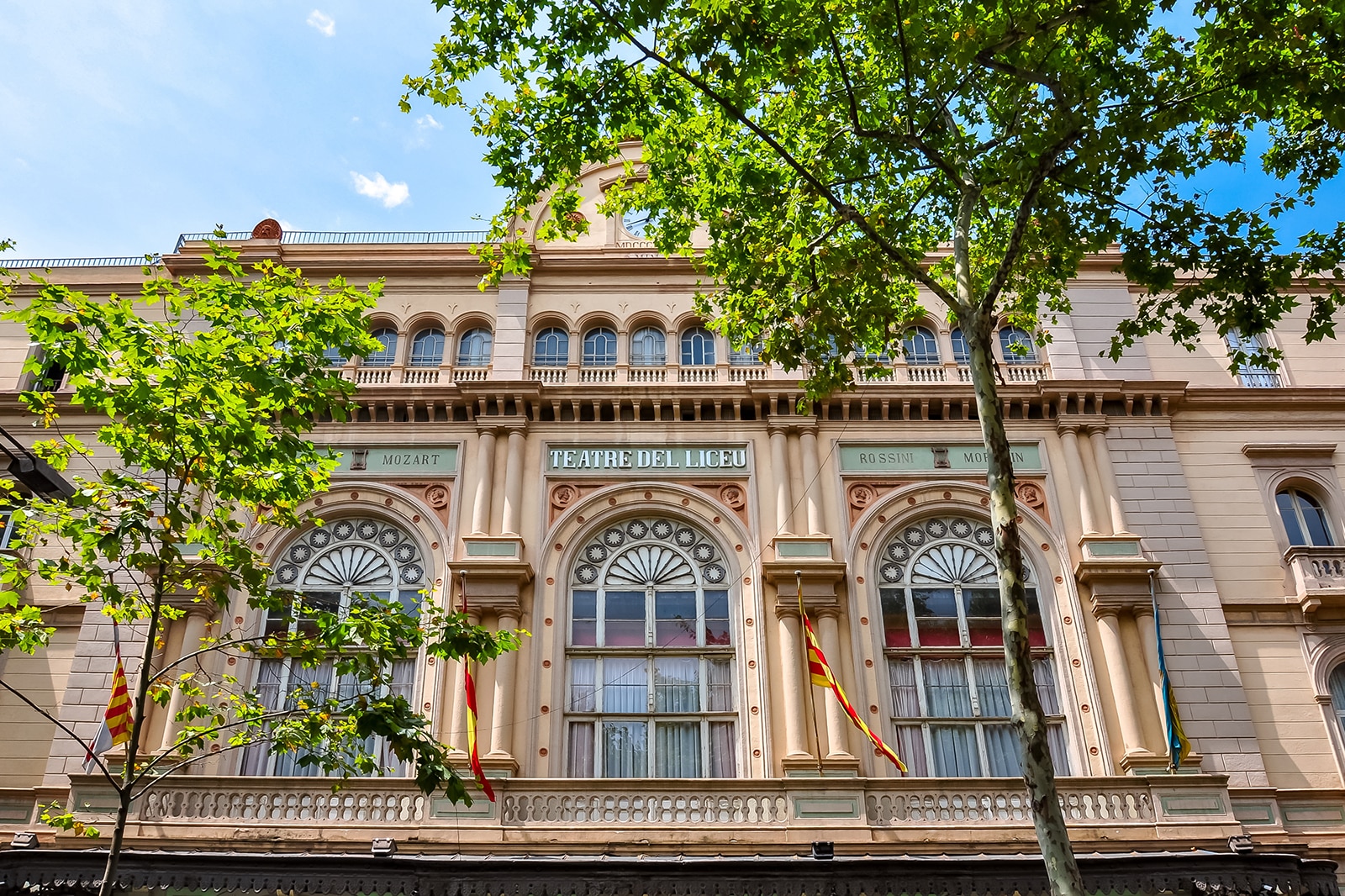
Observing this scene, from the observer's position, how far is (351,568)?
71.2ft

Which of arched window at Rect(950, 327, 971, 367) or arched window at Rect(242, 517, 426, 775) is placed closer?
arched window at Rect(242, 517, 426, 775)

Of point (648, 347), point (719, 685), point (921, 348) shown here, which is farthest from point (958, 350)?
point (719, 685)

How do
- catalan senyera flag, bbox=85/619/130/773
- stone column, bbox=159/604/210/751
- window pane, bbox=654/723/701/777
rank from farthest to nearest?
1. window pane, bbox=654/723/701/777
2. stone column, bbox=159/604/210/751
3. catalan senyera flag, bbox=85/619/130/773

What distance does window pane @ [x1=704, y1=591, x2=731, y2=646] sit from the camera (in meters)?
20.7

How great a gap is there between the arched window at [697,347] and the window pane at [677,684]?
23.0ft

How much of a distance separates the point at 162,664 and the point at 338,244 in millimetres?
10502

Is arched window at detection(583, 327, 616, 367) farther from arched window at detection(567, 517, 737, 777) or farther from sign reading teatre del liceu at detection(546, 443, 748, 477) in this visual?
arched window at detection(567, 517, 737, 777)

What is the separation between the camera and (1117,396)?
896 inches

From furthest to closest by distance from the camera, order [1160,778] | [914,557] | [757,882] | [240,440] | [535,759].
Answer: [914,557]
[535,759]
[1160,778]
[757,882]
[240,440]

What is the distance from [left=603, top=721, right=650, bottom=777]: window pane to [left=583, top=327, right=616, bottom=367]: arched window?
8.33m

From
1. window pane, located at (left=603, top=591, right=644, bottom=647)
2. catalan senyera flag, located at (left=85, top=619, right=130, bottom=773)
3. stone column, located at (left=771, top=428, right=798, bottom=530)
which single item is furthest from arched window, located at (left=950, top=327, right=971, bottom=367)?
catalan senyera flag, located at (left=85, top=619, right=130, bottom=773)

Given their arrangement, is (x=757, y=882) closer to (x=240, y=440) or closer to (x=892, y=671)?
(x=892, y=671)

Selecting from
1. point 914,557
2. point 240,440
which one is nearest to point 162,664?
point 240,440

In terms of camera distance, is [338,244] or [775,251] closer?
[775,251]
